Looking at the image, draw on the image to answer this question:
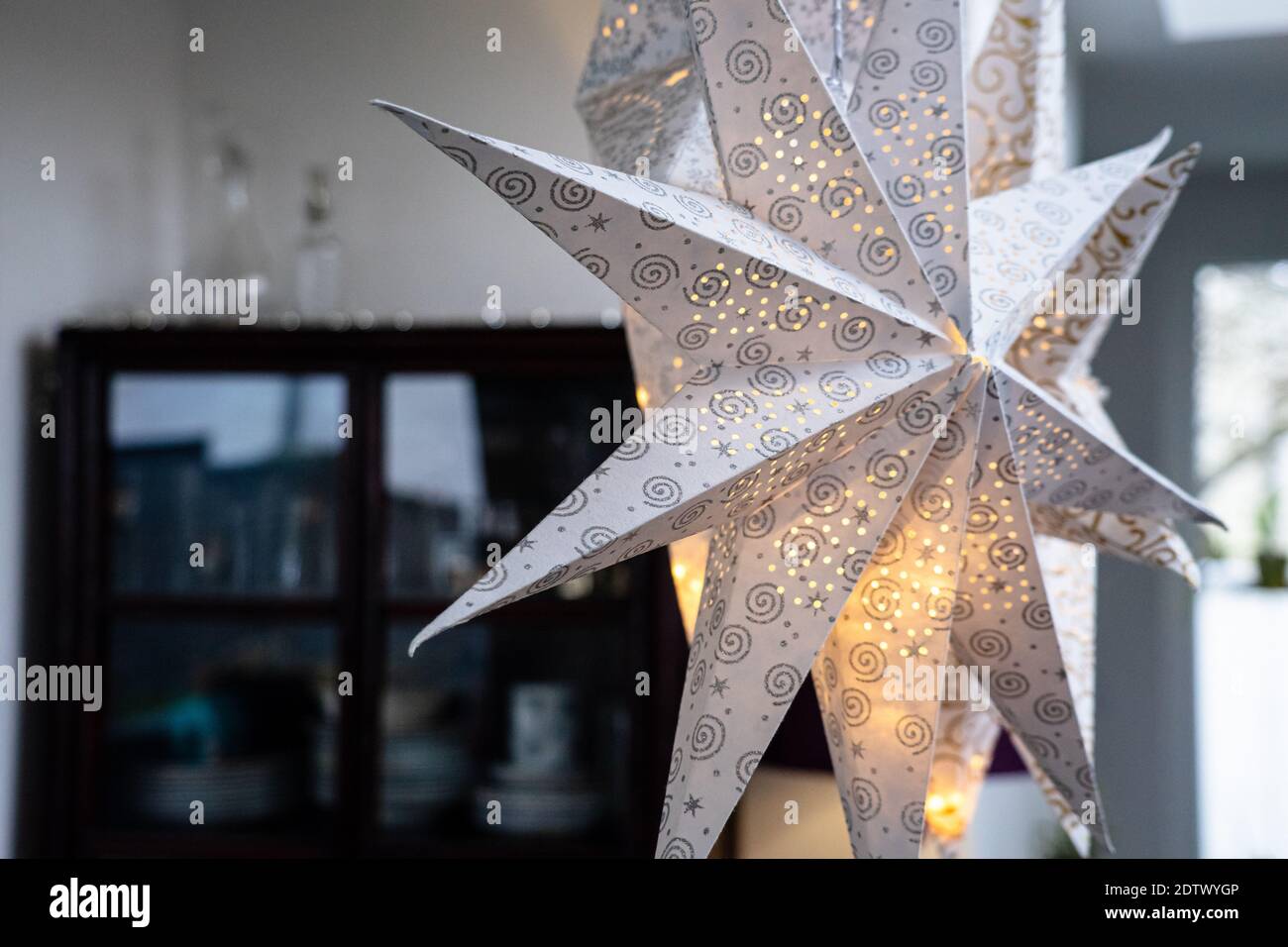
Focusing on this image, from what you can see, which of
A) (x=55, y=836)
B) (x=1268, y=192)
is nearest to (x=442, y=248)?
(x=55, y=836)

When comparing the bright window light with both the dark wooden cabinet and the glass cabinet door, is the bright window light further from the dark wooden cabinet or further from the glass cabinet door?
the glass cabinet door

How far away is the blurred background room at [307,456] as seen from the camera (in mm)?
1818

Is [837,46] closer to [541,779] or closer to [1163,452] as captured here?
[541,779]

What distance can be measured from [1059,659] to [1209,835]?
3322 millimetres

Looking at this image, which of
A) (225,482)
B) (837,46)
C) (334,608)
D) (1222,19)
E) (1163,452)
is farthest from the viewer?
(1163,452)

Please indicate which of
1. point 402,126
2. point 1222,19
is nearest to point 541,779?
point 402,126

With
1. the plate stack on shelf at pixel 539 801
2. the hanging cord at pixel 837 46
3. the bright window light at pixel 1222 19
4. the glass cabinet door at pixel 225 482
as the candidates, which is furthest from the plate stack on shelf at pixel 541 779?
the bright window light at pixel 1222 19

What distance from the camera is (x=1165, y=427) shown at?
11.1 ft

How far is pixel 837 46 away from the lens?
2.02 ft

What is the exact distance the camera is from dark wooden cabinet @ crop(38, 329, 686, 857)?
1.82 m

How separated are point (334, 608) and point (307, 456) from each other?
0.27 metres

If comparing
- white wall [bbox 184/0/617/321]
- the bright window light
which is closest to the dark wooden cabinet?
white wall [bbox 184/0/617/321]

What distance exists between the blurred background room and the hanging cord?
1.13 meters

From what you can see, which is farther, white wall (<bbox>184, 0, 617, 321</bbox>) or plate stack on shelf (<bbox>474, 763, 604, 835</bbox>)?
white wall (<bbox>184, 0, 617, 321</bbox>)
